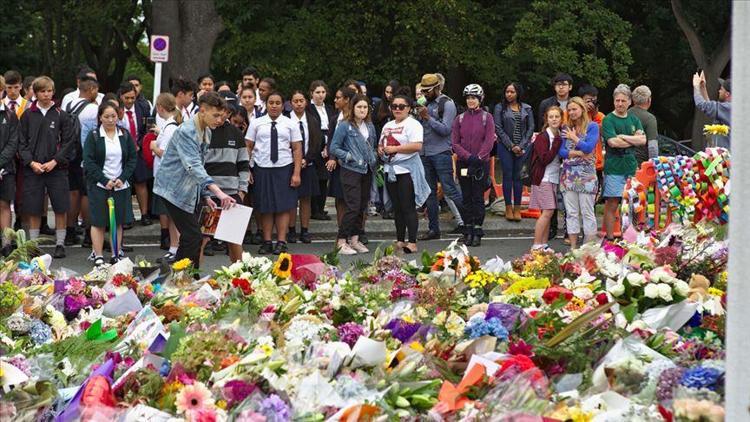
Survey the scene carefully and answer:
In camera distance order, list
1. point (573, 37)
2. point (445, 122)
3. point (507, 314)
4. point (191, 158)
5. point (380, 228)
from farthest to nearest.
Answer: point (573, 37) → point (380, 228) → point (445, 122) → point (191, 158) → point (507, 314)

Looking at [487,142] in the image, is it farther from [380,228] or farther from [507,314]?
[507,314]

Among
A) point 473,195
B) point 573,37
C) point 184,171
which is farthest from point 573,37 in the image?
point 184,171

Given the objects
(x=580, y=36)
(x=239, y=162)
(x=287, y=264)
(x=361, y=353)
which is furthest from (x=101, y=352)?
(x=580, y=36)

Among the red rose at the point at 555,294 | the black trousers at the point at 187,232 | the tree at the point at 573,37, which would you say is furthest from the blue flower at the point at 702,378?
the tree at the point at 573,37

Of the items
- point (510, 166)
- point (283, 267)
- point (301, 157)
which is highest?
point (301, 157)

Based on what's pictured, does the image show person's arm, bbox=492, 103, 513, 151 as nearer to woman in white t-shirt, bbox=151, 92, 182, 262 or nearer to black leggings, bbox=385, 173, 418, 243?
black leggings, bbox=385, 173, 418, 243

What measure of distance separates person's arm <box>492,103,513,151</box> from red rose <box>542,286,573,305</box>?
31.0 feet

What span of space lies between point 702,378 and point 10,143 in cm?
999

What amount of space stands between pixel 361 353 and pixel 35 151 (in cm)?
887

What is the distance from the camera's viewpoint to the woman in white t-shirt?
13.8 metres

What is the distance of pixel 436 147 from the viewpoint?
50.5 ft

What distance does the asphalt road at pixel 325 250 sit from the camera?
13508 millimetres

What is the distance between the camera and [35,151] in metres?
13.9

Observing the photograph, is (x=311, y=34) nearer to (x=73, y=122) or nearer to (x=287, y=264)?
(x=73, y=122)
